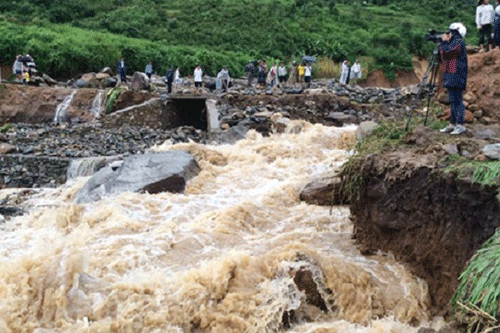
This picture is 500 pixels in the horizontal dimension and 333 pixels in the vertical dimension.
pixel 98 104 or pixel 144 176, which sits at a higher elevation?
pixel 98 104

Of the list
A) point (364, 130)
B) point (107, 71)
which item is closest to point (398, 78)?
point (107, 71)

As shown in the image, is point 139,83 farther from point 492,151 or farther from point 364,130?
→ point 492,151

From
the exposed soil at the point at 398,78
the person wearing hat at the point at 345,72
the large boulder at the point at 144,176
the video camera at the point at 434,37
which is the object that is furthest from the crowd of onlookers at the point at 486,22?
the exposed soil at the point at 398,78

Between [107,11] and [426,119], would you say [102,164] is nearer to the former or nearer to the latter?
[426,119]

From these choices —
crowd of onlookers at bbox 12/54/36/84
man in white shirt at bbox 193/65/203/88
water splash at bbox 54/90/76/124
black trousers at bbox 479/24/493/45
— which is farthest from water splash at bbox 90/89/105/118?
black trousers at bbox 479/24/493/45

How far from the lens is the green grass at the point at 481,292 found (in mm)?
4074

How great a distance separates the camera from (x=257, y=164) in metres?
12.5

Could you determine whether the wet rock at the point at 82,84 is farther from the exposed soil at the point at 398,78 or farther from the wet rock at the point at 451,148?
the wet rock at the point at 451,148

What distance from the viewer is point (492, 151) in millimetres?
5945

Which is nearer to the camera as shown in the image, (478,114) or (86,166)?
(478,114)

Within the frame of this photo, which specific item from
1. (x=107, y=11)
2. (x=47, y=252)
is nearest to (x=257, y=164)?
(x=47, y=252)

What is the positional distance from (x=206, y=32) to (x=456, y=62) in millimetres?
27775

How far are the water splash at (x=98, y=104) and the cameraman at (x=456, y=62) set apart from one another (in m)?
14.7

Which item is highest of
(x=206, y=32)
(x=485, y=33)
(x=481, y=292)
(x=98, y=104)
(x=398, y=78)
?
(x=206, y=32)
